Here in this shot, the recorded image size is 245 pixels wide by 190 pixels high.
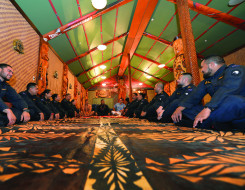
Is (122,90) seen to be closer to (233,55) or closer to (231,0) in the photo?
(233,55)

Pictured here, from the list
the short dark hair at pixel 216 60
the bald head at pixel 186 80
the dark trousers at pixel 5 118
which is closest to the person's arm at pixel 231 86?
the short dark hair at pixel 216 60

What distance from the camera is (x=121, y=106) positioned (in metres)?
8.45

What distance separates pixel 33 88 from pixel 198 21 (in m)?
6.11

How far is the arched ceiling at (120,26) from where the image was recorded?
360 centimetres

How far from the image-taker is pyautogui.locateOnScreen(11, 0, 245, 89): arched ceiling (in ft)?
11.8

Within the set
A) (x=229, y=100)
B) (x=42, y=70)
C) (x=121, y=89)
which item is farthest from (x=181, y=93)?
(x=121, y=89)

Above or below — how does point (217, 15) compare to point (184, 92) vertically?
above

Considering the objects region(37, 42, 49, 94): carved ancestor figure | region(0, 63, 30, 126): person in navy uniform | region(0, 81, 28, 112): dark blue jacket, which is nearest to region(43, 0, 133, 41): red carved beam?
region(37, 42, 49, 94): carved ancestor figure

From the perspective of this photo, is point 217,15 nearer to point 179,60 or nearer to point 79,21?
point 179,60

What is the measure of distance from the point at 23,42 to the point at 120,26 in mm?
4134

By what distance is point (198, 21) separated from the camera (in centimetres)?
472

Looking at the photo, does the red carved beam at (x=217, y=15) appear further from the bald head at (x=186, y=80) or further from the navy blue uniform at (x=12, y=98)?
the navy blue uniform at (x=12, y=98)

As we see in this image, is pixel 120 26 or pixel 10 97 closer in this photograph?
pixel 10 97

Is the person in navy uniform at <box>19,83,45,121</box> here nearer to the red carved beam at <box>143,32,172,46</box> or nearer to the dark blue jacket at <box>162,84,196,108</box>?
the dark blue jacket at <box>162,84,196,108</box>
